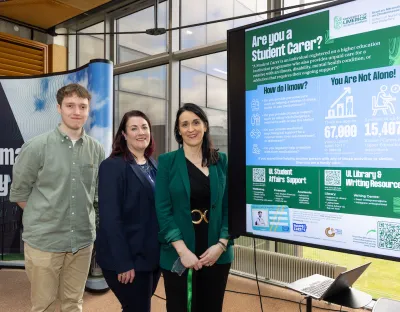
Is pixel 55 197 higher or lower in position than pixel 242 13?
lower

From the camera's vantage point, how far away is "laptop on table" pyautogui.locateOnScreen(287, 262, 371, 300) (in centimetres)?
138

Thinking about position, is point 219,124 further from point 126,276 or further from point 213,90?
point 126,276

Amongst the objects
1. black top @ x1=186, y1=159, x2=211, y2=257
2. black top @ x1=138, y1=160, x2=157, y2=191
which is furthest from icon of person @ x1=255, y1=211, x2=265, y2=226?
black top @ x1=138, y1=160, x2=157, y2=191

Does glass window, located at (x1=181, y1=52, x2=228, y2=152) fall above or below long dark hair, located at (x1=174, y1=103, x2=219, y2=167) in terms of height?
above

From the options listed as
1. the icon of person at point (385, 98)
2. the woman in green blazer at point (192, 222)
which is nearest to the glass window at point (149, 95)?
the woman in green blazer at point (192, 222)

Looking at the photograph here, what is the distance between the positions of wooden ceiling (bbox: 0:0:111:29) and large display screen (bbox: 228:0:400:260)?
2.82 m

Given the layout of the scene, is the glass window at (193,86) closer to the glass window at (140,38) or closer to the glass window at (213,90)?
the glass window at (213,90)

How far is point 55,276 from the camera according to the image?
200 centimetres

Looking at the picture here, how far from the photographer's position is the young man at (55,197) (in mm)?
1947

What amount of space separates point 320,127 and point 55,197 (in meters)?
1.45

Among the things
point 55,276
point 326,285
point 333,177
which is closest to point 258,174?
point 333,177

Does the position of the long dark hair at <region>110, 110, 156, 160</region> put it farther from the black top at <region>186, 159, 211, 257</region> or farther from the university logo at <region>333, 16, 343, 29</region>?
the university logo at <region>333, 16, 343, 29</region>

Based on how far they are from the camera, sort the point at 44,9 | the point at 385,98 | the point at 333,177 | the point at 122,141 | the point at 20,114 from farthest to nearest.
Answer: the point at 44,9, the point at 20,114, the point at 122,141, the point at 333,177, the point at 385,98

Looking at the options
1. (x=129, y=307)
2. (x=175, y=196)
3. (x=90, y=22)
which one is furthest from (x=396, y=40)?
(x=90, y=22)
